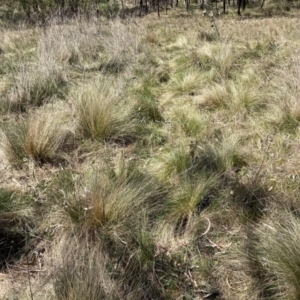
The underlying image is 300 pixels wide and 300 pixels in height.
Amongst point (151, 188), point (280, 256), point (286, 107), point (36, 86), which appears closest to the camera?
point (280, 256)

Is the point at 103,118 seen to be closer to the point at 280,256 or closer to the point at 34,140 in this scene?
the point at 34,140

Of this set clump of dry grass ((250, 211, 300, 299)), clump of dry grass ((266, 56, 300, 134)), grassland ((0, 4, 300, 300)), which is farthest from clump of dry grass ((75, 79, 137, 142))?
clump of dry grass ((250, 211, 300, 299))

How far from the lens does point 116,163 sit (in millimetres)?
3043

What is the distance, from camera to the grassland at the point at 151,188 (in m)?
1.84

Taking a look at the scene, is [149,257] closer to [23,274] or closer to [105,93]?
[23,274]

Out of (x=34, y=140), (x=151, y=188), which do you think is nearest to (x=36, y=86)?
(x=34, y=140)

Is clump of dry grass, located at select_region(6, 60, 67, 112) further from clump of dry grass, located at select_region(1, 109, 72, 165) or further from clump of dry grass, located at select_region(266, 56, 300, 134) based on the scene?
clump of dry grass, located at select_region(266, 56, 300, 134)

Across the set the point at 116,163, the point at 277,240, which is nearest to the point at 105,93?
the point at 116,163

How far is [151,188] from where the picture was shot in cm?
246

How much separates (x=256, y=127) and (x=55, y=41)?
4.23 meters

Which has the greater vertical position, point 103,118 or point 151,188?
point 103,118

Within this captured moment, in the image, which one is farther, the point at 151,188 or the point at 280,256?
the point at 151,188

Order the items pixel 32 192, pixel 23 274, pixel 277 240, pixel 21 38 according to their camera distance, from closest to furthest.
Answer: pixel 277 240
pixel 23 274
pixel 32 192
pixel 21 38

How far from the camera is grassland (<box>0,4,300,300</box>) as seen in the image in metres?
1.84
